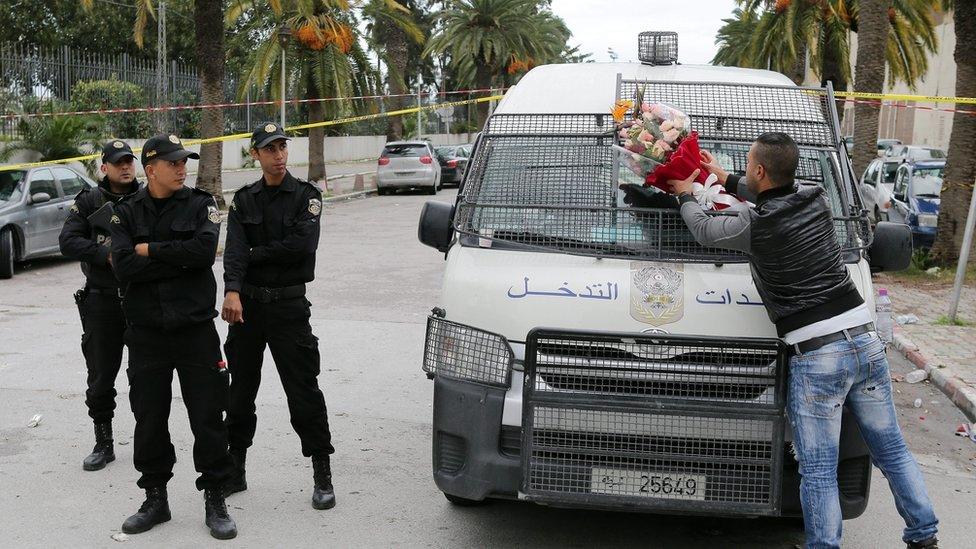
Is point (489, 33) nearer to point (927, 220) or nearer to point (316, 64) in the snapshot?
point (316, 64)

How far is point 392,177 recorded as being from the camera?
101 ft

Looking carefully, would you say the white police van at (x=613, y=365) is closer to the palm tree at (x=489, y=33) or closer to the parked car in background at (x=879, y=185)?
the parked car in background at (x=879, y=185)

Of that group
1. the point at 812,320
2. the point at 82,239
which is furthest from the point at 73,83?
the point at 812,320

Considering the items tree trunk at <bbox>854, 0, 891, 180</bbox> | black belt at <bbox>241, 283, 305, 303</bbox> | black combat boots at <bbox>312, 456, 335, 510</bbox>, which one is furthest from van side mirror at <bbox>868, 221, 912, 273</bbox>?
tree trunk at <bbox>854, 0, 891, 180</bbox>

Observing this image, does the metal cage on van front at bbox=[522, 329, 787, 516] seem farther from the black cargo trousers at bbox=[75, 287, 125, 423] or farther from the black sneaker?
the black cargo trousers at bbox=[75, 287, 125, 423]

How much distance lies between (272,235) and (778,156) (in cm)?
257

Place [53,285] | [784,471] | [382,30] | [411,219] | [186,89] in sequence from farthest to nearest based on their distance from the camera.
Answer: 1. [382,30]
2. [186,89]
3. [411,219]
4. [53,285]
5. [784,471]

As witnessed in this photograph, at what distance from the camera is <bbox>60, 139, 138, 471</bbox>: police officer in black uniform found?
607 centimetres

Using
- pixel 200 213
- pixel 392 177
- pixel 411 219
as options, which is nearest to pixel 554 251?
pixel 200 213

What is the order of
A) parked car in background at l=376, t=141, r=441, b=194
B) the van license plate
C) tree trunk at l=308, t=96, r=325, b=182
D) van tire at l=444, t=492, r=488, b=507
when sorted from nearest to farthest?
the van license plate, van tire at l=444, t=492, r=488, b=507, parked car in background at l=376, t=141, r=441, b=194, tree trunk at l=308, t=96, r=325, b=182

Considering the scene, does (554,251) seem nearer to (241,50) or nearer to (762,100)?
(762,100)

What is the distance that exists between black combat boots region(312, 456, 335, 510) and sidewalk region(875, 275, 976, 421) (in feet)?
16.6

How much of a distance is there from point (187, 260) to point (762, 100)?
3.24 meters

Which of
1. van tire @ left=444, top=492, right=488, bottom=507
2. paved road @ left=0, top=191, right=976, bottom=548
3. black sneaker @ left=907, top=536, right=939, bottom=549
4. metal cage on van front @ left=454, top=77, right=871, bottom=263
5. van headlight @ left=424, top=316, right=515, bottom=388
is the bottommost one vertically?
paved road @ left=0, top=191, right=976, bottom=548
